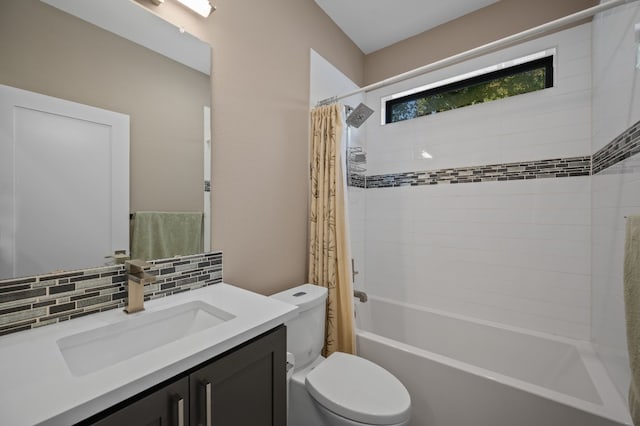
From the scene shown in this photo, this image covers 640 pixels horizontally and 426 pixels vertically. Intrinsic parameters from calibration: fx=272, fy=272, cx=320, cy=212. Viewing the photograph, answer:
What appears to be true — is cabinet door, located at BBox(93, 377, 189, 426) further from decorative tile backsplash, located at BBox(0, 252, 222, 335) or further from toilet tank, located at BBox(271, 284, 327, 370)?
toilet tank, located at BBox(271, 284, 327, 370)

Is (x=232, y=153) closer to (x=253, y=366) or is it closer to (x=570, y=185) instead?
(x=253, y=366)

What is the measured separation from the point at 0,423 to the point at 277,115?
160 centimetres

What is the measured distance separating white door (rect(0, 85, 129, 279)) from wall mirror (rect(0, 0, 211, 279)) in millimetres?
25

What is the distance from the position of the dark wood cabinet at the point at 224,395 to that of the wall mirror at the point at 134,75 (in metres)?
0.62

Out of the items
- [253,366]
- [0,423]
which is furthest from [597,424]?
[0,423]

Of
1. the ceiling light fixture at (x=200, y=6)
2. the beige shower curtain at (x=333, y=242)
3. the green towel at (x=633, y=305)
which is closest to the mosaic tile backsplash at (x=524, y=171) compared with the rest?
the green towel at (x=633, y=305)

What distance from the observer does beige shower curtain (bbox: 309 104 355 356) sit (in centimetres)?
177

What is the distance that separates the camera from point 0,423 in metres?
0.46

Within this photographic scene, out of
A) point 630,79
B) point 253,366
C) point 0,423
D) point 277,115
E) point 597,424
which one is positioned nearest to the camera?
point 0,423

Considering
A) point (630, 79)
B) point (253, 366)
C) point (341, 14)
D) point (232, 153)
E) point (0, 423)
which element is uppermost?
point (341, 14)

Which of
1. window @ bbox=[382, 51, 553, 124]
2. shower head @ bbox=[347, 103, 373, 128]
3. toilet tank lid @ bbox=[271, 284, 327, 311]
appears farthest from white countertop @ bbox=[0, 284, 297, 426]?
window @ bbox=[382, 51, 553, 124]

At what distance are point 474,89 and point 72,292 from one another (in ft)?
8.94

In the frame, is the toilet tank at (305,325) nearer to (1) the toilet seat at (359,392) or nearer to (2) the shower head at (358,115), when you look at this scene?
(1) the toilet seat at (359,392)

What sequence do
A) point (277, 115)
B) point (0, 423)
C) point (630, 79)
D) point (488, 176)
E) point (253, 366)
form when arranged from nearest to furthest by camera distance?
point (0, 423)
point (253, 366)
point (630, 79)
point (277, 115)
point (488, 176)
